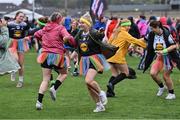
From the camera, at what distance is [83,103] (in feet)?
40.3

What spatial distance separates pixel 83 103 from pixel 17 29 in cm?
399

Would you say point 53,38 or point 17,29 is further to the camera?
point 17,29

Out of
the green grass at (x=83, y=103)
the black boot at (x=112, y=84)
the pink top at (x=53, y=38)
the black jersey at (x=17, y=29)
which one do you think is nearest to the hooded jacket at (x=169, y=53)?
the black boot at (x=112, y=84)

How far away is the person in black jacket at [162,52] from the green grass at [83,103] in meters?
0.62

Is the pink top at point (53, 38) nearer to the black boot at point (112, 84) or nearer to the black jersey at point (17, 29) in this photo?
the black boot at point (112, 84)

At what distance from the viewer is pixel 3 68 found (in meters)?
14.2

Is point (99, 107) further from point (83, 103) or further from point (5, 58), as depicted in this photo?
point (5, 58)

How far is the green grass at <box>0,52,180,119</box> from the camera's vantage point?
35.3ft

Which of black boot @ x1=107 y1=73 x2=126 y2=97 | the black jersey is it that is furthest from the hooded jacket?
the black jersey

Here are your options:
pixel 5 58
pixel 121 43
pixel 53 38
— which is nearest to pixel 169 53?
pixel 121 43

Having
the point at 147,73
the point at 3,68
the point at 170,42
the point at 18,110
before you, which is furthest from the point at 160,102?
the point at 147,73

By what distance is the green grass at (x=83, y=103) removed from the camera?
10773 mm

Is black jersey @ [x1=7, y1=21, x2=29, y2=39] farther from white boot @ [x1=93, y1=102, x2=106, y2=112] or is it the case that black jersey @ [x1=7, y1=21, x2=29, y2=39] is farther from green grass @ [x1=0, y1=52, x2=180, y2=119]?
white boot @ [x1=93, y1=102, x2=106, y2=112]

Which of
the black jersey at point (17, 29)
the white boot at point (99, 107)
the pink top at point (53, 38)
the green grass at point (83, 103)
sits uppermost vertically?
the pink top at point (53, 38)
